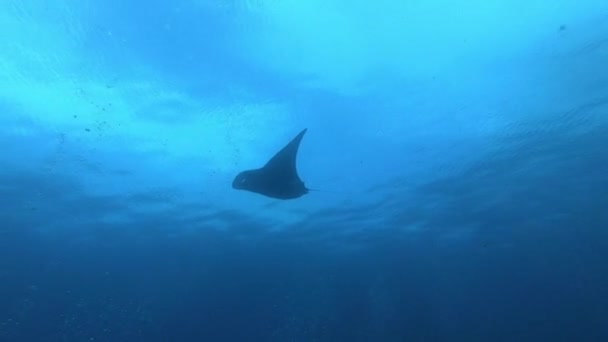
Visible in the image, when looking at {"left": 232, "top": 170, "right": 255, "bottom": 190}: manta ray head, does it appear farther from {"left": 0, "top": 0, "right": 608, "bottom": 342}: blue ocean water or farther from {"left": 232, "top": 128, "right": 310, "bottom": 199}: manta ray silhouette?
{"left": 0, "top": 0, "right": 608, "bottom": 342}: blue ocean water

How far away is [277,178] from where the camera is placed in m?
9.97

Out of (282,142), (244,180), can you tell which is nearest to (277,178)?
(244,180)

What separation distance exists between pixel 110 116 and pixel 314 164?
8123mm

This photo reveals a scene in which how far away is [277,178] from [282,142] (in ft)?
16.4

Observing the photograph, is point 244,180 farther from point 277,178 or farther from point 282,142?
point 282,142

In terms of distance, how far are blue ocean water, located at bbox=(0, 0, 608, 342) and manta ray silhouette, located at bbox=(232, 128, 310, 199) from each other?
3042mm

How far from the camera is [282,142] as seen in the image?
14.8m

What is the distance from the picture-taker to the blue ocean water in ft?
32.4

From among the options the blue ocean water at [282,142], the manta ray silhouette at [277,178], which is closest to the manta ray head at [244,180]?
the manta ray silhouette at [277,178]

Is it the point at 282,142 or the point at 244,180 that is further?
the point at 282,142

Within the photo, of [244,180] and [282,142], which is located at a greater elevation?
[282,142]

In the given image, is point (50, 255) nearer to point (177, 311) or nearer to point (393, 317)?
point (177, 311)

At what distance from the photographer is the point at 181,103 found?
1273cm

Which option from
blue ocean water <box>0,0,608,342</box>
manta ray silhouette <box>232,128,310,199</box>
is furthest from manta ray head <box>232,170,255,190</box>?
blue ocean water <box>0,0,608,342</box>
